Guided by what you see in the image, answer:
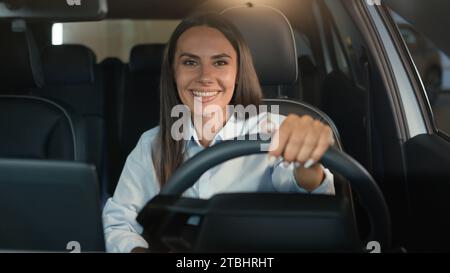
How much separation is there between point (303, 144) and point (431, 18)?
1.49 feet

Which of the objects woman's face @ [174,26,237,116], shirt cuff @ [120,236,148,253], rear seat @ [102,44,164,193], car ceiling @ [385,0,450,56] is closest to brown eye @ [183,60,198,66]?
woman's face @ [174,26,237,116]

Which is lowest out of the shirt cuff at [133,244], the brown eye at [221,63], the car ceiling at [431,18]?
the shirt cuff at [133,244]

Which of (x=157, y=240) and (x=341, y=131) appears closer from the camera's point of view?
(x=157, y=240)

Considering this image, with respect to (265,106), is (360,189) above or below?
below

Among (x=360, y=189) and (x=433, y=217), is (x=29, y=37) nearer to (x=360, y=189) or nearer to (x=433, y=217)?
(x=360, y=189)

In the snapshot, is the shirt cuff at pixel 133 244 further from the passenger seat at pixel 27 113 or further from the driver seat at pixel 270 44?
the driver seat at pixel 270 44

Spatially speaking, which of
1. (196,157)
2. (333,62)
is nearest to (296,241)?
(196,157)

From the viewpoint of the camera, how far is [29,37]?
162 centimetres

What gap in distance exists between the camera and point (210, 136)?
52.9 inches

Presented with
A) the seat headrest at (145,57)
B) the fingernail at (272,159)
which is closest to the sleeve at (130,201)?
the fingernail at (272,159)

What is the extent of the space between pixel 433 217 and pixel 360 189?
23 cm

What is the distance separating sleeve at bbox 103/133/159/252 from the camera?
126 centimetres

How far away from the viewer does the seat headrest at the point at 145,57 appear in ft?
6.50

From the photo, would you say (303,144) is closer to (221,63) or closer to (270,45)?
(221,63)
